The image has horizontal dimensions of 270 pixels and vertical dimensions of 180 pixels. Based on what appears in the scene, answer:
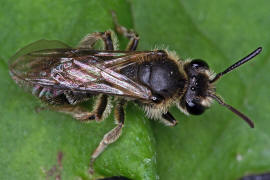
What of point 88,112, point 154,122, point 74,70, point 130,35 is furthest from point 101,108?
point 130,35

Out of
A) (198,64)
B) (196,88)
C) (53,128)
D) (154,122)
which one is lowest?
(53,128)

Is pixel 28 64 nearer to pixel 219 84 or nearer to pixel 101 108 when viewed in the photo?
pixel 101 108

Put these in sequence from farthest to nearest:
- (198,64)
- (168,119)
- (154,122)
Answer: (154,122) < (168,119) < (198,64)

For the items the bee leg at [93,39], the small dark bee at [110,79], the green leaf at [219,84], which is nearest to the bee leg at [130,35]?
the small dark bee at [110,79]

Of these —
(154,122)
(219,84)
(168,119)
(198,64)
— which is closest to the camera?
(198,64)

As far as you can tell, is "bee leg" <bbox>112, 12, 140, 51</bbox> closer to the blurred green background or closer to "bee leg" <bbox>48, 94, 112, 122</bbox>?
the blurred green background

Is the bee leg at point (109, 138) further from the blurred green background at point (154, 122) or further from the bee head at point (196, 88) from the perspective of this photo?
the bee head at point (196, 88)

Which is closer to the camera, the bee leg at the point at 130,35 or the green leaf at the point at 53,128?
the green leaf at the point at 53,128
